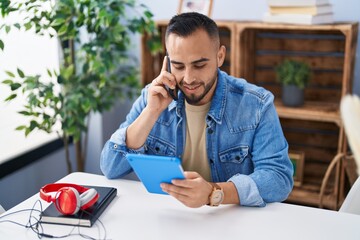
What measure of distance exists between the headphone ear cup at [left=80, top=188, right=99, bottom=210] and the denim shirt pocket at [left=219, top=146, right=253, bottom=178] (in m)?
0.49

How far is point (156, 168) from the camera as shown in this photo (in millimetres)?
1196

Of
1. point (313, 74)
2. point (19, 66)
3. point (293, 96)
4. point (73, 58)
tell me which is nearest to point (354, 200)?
point (293, 96)

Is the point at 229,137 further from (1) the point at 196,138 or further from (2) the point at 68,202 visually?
(2) the point at 68,202

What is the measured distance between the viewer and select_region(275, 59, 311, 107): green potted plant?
2.42m

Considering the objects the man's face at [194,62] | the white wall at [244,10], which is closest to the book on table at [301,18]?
the white wall at [244,10]

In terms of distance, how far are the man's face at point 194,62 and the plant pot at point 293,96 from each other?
989 millimetres

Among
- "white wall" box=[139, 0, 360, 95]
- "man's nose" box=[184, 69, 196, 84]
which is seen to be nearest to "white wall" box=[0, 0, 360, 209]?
"white wall" box=[139, 0, 360, 95]

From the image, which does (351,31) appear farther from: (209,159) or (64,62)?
(64,62)

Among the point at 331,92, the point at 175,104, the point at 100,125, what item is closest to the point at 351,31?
the point at 331,92

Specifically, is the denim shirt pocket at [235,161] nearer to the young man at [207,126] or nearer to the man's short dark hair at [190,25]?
the young man at [207,126]

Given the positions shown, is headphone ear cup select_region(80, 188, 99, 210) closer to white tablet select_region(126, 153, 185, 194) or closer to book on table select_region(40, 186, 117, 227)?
book on table select_region(40, 186, 117, 227)

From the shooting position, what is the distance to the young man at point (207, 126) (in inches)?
57.2

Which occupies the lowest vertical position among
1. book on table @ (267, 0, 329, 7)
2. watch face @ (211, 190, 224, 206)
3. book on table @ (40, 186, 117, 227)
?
book on table @ (40, 186, 117, 227)

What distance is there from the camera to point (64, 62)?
2549mm
